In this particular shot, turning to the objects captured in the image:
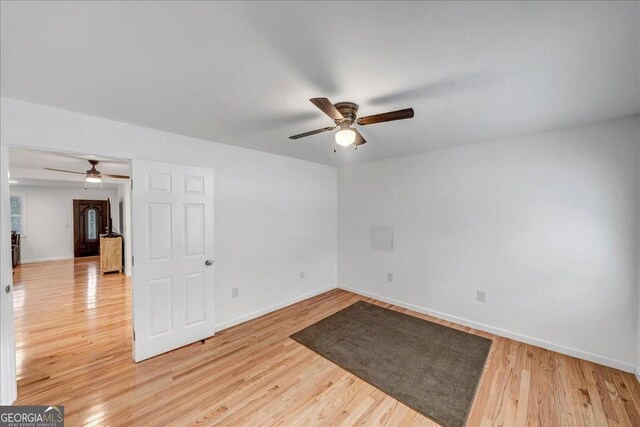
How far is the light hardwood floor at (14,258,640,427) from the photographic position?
6.01 feet

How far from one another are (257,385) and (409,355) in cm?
158

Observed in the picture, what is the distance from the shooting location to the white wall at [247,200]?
2.14 metres

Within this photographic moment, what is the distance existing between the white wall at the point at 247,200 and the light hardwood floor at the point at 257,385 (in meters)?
0.75

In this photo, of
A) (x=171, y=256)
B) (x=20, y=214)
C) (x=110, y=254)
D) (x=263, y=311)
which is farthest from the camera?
(x=20, y=214)

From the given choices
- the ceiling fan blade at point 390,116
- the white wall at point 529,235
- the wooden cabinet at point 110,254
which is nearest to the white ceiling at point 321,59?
the ceiling fan blade at point 390,116

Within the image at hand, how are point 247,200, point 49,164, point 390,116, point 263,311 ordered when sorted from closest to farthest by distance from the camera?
1. point 390,116
2. point 247,200
3. point 263,311
4. point 49,164

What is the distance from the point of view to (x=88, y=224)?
8266 mm

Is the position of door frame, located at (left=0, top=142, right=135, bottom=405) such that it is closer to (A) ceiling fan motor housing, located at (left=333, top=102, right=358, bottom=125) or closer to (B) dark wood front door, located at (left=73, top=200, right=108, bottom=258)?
(A) ceiling fan motor housing, located at (left=333, top=102, right=358, bottom=125)

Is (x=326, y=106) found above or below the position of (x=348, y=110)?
below

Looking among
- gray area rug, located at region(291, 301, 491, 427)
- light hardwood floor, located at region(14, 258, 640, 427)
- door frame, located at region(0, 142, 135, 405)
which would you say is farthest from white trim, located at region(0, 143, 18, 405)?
gray area rug, located at region(291, 301, 491, 427)

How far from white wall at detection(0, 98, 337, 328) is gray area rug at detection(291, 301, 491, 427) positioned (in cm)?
95

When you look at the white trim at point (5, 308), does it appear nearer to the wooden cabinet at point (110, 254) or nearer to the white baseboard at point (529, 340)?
the white baseboard at point (529, 340)

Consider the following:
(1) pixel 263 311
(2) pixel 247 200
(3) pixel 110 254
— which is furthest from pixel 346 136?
(3) pixel 110 254

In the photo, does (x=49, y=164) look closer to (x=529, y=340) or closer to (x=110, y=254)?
(x=110, y=254)
